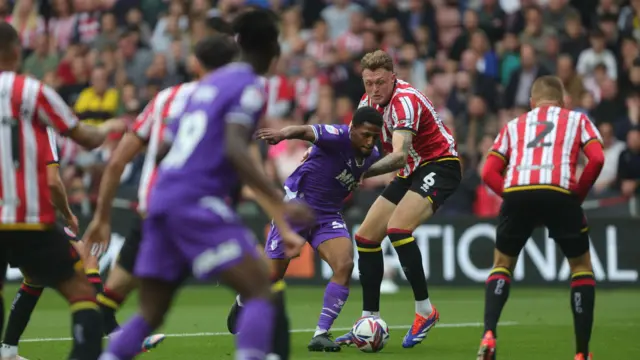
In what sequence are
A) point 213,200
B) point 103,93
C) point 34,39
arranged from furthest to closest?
point 34,39
point 103,93
point 213,200

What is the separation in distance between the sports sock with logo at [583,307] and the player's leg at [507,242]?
0.50 m

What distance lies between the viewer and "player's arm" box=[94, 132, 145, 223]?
6672 millimetres

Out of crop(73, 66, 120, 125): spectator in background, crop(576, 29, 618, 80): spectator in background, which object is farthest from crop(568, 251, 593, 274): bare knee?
crop(73, 66, 120, 125): spectator in background

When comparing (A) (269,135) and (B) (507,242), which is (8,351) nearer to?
(A) (269,135)

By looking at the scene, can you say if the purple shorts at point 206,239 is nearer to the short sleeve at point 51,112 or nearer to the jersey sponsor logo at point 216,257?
the jersey sponsor logo at point 216,257

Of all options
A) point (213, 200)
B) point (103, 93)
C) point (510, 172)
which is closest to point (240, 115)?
point (213, 200)

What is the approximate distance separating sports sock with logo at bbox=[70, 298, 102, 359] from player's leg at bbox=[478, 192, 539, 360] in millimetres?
2755

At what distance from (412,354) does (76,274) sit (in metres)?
3.56

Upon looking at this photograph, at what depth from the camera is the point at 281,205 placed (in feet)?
19.6

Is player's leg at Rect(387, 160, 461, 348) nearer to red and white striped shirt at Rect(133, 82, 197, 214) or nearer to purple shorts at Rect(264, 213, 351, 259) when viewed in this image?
purple shorts at Rect(264, 213, 351, 259)

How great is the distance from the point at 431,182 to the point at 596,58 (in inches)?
362

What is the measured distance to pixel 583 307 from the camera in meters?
8.37

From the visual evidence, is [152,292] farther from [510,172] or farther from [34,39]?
[34,39]

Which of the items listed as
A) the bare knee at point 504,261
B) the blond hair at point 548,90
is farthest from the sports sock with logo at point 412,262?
the blond hair at point 548,90
